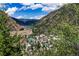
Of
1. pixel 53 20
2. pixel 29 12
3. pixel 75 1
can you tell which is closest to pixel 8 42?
pixel 29 12

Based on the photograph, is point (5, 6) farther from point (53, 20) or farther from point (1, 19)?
point (53, 20)

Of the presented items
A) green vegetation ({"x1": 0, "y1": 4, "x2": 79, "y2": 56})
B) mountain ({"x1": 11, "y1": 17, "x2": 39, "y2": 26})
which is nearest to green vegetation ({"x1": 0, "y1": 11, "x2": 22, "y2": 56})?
green vegetation ({"x1": 0, "y1": 4, "x2": 79, "y2": 56})

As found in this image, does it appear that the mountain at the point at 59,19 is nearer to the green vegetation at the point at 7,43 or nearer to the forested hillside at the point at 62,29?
the forested hillside at the point at 62,29

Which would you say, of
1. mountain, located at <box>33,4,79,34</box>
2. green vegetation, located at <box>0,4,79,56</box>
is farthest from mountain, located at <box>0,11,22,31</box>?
mountain, located at <box>33,4,79,34</box>

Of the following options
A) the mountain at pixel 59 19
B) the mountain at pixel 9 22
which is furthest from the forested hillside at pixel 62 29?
the mountain at pixel 9 22

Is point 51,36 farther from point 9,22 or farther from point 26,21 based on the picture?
point 9,22

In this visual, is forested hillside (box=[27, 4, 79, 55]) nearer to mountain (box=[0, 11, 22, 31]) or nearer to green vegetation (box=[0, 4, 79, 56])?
green vegetation (box=[0, 4, 79, 56])

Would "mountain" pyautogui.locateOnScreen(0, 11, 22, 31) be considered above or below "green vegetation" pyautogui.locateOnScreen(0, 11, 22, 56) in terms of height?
above

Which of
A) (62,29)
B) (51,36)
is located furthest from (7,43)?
(62,29)
